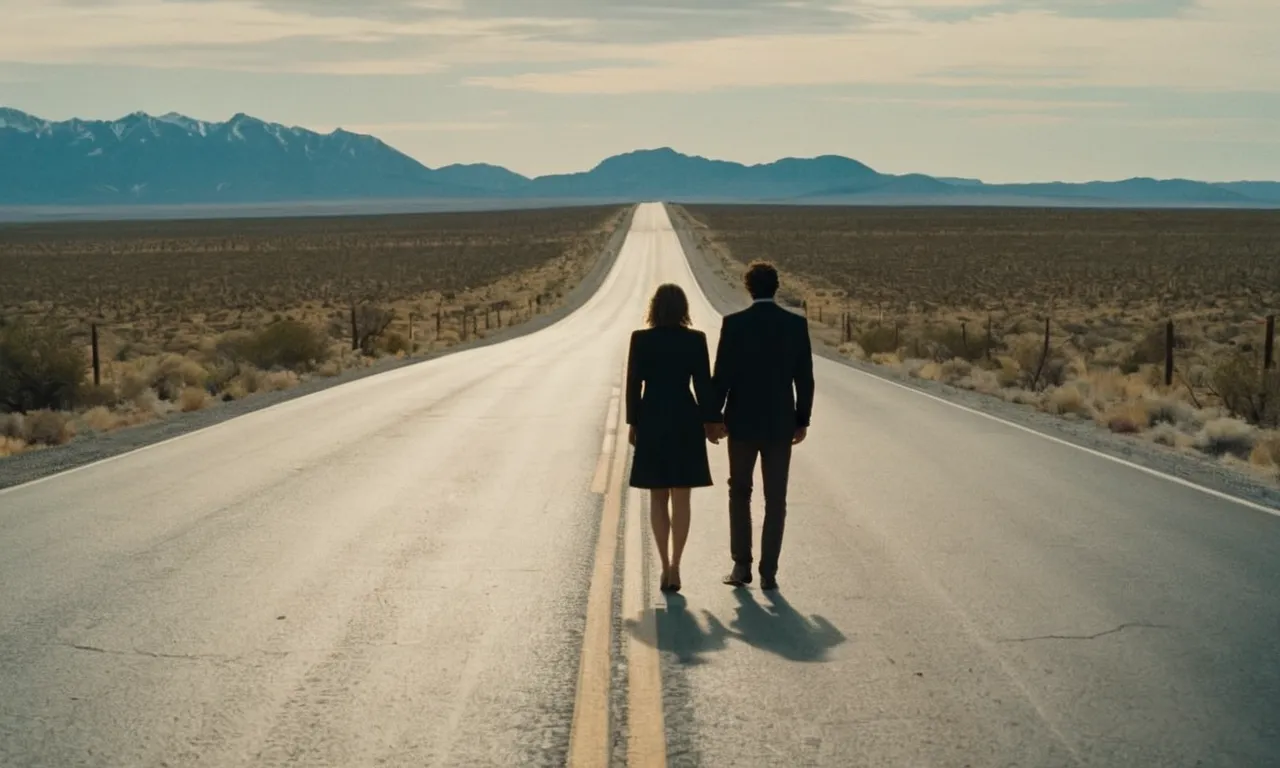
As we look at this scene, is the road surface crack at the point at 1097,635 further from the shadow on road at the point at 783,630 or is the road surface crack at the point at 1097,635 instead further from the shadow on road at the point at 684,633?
the shadow on road at the point at 684,633

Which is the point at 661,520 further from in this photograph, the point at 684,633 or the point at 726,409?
the point at 684,633

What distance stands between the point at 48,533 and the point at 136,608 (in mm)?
2881

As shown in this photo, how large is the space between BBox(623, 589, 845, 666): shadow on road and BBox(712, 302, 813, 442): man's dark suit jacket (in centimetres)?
108

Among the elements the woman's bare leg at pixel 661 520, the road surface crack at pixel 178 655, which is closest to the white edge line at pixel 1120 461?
the woman's bare leg at pixel 661 520

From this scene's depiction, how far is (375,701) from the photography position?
643 centimetres

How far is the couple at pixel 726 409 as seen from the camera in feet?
28.6

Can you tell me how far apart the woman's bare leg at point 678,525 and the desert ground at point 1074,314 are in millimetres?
8475

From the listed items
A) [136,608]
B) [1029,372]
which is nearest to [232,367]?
[1029,372]

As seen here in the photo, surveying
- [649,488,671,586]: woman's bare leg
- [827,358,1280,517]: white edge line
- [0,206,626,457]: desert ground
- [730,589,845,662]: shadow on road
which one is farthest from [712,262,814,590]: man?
[0,206,626,457]: desert ground

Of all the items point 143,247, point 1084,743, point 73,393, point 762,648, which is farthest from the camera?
point 143,247

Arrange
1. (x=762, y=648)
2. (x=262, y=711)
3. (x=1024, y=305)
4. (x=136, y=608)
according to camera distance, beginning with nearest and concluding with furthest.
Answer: (x=262, y=711) → (x=762, y=648) → (x=136, y=608) → (x=1024, y=305)

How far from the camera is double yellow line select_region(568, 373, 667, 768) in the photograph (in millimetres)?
5809

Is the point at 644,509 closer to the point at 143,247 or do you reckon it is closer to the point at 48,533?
the point at 48,533

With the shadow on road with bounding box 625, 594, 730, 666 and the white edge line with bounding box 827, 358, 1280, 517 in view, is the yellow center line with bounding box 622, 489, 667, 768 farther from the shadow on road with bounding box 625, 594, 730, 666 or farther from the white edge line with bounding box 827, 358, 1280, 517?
the white edge line with bounding box 827, 358, 1280, 517
